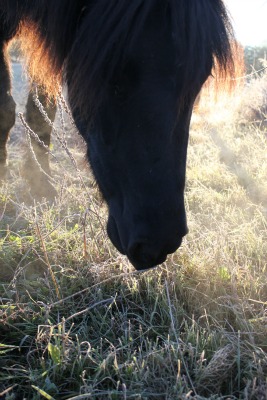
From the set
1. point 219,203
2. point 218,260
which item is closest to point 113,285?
point 218,260

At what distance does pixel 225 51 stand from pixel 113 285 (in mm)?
1317

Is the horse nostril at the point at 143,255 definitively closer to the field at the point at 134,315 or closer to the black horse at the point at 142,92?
the black horse at the point at 142,92

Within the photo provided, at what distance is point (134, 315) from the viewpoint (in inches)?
84.3

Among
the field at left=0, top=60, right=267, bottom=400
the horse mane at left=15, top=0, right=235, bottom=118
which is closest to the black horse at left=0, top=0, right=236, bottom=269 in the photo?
the horse mane at left=15, top=0, right=235, bottom=118

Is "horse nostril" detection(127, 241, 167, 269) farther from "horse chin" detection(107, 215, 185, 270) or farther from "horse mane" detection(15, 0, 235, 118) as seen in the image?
"horse mane" detection(15, 0, 235, 118)

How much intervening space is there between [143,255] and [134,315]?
2.12 ft

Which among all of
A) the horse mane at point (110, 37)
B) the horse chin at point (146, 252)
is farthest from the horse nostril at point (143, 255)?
the horse mane at point (110, 37)

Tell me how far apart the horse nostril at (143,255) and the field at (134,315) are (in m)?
0.37

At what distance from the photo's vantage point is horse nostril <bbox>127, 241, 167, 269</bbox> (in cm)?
158

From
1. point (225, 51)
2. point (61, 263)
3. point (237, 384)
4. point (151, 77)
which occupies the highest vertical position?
point (225, 51)

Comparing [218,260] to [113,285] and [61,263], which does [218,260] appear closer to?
[113,285]

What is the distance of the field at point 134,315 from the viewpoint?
1.65m

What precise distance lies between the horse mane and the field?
19.9 inches

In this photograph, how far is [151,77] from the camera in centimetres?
155
